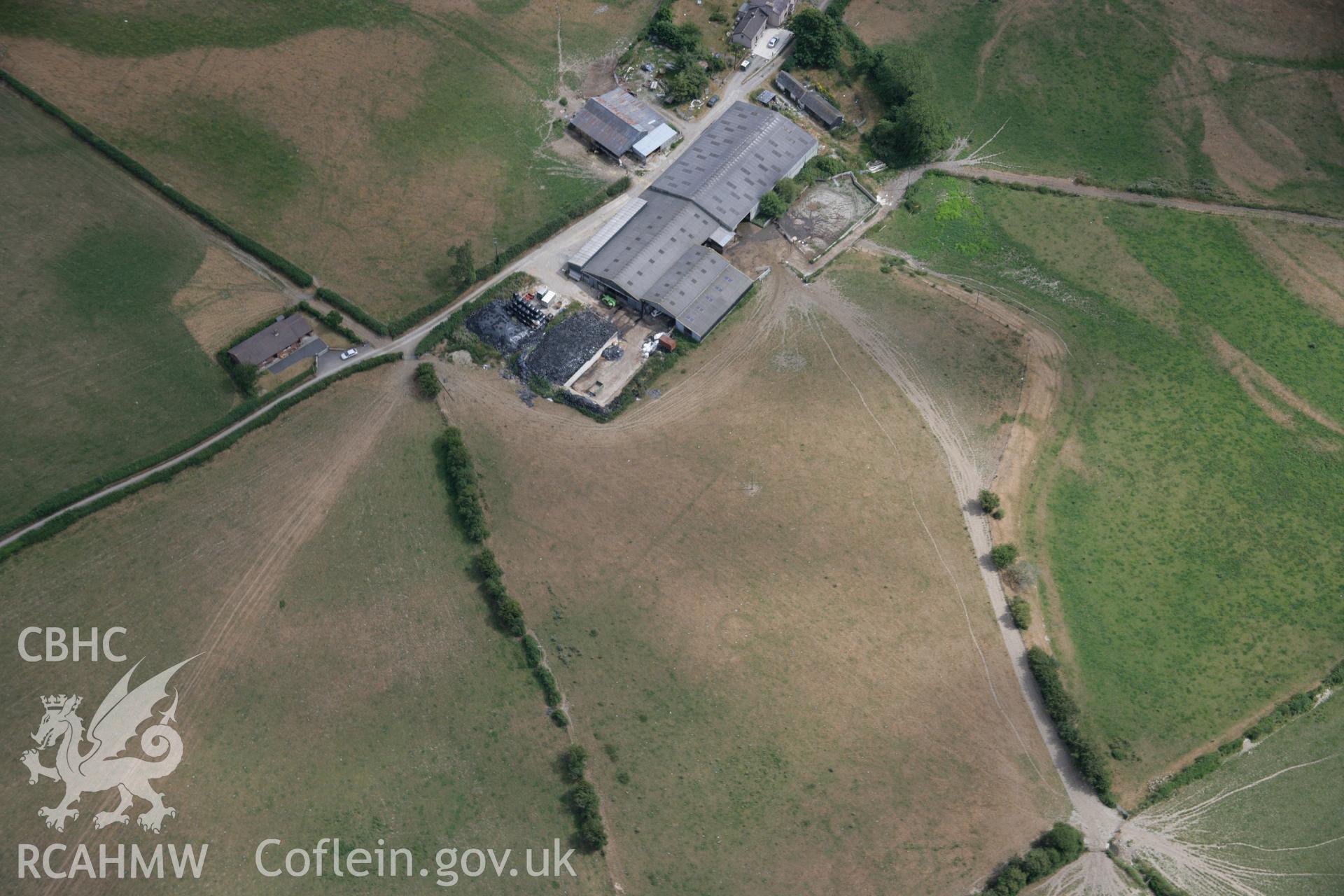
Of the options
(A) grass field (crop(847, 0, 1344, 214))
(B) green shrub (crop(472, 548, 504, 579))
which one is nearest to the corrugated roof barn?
(A) grass field (crop(847, 0, 1344, 214))

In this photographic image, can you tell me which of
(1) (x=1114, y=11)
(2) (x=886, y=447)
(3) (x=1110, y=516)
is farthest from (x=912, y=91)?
(3) (x=1110, y=516)

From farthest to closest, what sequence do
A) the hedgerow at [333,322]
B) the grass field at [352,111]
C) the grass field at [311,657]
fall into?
the grass field at [352,111] → the hedgerow at [333,322] → the grass field at [311,657]

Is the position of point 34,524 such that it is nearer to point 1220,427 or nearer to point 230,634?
point 230,634

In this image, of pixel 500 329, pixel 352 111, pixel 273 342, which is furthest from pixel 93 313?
pixel 500 329

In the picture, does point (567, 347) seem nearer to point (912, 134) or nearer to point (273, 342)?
point (273, 342)

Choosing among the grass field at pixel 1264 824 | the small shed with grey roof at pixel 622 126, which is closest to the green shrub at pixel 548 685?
the grass field at pixel 1264 824

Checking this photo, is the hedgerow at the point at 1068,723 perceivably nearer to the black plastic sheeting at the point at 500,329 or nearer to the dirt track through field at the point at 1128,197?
the black plastic sheeting at the point at 500,329
